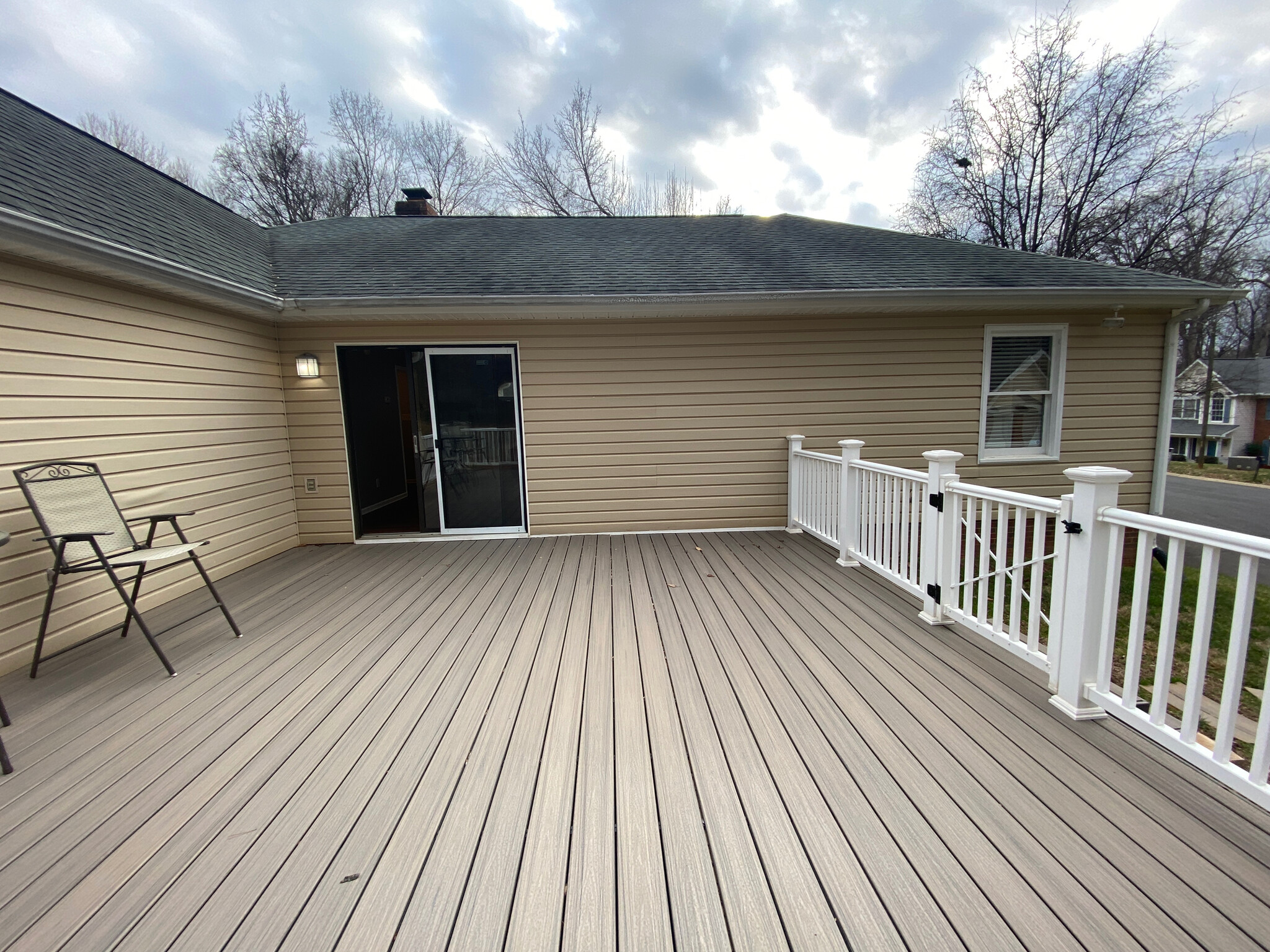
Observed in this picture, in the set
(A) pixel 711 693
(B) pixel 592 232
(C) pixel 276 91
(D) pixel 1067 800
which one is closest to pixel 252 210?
(C) pixel 276 91

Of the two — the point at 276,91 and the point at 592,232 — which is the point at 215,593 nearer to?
the point at 592,232

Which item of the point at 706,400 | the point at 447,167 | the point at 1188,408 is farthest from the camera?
the point at 1188,408

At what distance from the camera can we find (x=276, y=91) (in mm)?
11719

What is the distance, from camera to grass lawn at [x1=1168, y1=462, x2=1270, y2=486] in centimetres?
1533

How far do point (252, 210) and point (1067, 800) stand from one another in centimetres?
1637

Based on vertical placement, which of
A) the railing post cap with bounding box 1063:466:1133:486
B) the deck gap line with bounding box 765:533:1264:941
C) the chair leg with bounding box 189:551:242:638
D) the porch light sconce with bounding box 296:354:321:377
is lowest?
the deck gap line with bounding box 765:533:1264:941

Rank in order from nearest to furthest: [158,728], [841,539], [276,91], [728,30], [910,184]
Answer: [158,728], [841,539], [728,30], [276,91], [910,184]

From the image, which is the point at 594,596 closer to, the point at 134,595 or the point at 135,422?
the point at 134,595

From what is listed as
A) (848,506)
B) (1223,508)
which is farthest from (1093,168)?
(848,506)

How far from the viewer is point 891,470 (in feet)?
11.0

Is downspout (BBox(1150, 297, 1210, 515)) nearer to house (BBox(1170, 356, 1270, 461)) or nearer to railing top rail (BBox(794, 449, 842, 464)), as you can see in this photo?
railing top rail (BBox(794, 449, 842, 464))

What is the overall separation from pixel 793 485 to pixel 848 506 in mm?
1112

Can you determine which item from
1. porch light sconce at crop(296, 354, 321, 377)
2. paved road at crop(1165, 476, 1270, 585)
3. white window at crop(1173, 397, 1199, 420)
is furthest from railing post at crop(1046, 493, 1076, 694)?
white window at crop(1173, 397, 1199, 420)

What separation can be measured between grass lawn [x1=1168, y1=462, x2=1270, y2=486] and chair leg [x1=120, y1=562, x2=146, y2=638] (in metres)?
20.8
